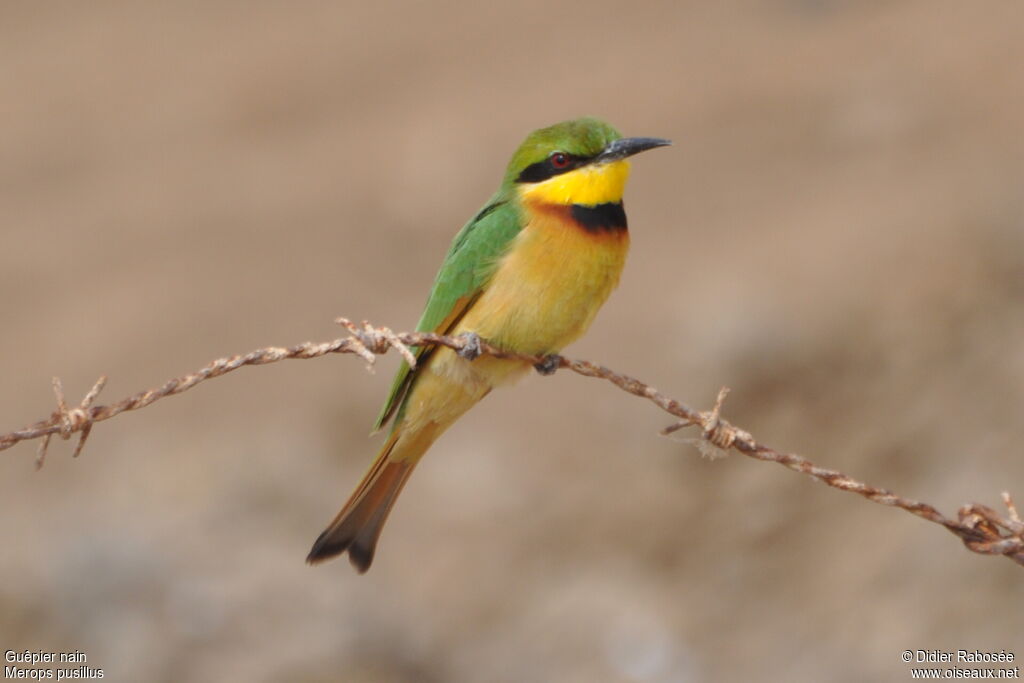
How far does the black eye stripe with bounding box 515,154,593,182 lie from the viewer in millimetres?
3275

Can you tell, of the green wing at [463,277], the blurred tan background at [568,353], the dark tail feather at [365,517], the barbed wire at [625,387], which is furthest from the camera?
the blurred tan background at [568,353]

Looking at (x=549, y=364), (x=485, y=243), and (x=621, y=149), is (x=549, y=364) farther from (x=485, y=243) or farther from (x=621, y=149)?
(x=621, y=149)

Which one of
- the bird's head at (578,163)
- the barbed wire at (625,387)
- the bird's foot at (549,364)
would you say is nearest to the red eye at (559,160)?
the bird's head at (578,163)

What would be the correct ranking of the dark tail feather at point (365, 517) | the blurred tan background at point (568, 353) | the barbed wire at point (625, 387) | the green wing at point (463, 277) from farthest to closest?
the blurred tan background at point (568, 353) < the green wing at point (463, 277) < the dark tail feather at point (365, 517) < the barbed wire at point (625, 387)

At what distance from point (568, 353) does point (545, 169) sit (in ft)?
11.6

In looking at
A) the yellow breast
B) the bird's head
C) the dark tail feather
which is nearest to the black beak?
the bird's head

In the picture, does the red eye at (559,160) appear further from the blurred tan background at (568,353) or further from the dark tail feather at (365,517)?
the blurred tan background at (568,353)

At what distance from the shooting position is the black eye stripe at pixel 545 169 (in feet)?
10.7

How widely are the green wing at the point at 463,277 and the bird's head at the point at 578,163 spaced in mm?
103

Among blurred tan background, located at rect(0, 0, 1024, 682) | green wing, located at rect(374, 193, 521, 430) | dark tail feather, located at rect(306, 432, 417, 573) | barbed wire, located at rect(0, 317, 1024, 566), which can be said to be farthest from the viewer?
blurred tan background, located at rect(0, 0, 1024, 682)

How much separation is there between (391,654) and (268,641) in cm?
56

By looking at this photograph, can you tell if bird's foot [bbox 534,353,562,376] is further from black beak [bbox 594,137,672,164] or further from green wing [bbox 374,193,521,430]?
black beak [bbox 594,137,672,164]

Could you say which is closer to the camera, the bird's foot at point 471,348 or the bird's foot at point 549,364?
the bird's foot at point 471,348

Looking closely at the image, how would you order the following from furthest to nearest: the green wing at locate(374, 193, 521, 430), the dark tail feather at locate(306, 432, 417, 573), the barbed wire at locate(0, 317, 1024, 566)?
the green wing at locate(374, 193, 521, 430), the dark tail feather at locate(306, 432, 417, 573), the barbed wire at locate(0, 317, 1024, 566)
